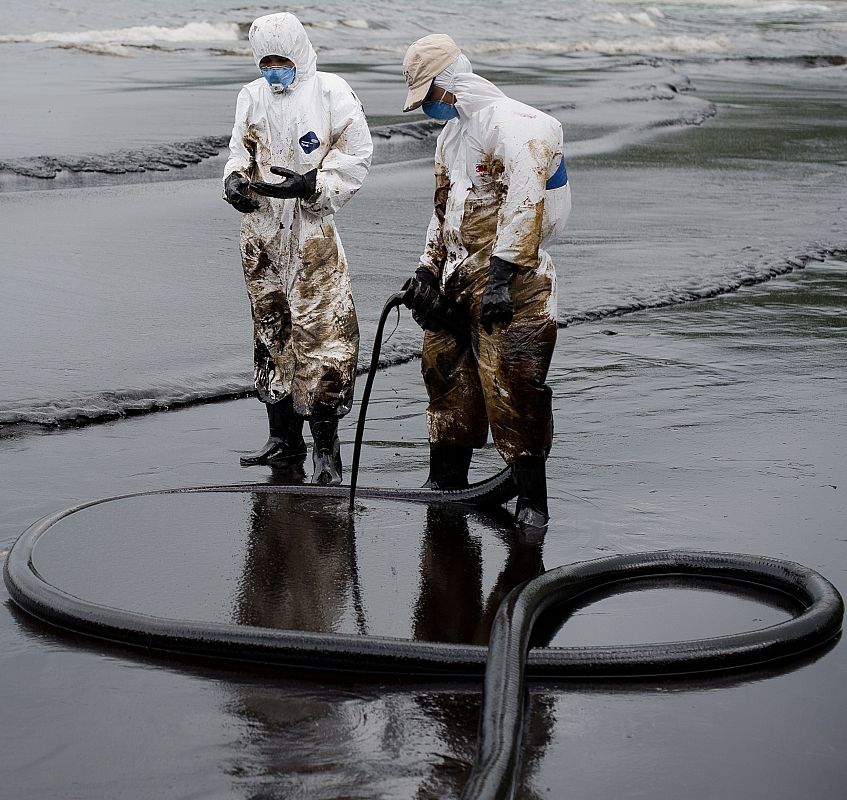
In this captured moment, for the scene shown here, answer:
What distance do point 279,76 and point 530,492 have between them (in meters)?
2.19

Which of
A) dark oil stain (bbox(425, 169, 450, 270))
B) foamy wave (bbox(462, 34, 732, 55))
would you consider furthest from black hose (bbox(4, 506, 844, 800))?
foamy wave (bbox(462, 34, 732, 55))

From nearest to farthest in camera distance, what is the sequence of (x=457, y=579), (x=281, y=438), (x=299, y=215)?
(x=457, y=579), (x=299, y=215), (x=281, y=438)

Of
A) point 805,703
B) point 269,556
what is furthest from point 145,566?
point 805,703

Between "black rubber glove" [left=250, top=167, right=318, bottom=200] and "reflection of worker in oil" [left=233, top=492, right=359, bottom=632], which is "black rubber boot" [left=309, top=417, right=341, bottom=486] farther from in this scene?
"black rubber glove" [left=250, top=167, right=318, bottom=200]

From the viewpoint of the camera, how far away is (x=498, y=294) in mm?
4699

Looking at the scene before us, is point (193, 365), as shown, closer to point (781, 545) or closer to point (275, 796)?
point (781, 545)

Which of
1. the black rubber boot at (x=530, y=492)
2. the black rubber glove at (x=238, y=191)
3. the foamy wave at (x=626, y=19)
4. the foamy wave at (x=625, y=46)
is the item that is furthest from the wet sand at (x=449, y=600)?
the foamy wave at (x=626, y=19)

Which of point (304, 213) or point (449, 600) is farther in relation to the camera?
point (304, 213)

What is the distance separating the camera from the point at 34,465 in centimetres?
574

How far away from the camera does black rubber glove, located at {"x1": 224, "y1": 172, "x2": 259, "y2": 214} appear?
Answer: 18.4 feet

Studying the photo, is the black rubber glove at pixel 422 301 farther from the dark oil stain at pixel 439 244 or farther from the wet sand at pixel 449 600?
the wet sand at pixel 449 600

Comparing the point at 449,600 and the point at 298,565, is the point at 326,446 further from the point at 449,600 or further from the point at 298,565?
the point at 449,600

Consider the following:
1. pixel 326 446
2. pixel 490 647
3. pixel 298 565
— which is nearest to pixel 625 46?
pixel 326 446

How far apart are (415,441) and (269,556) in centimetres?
160
